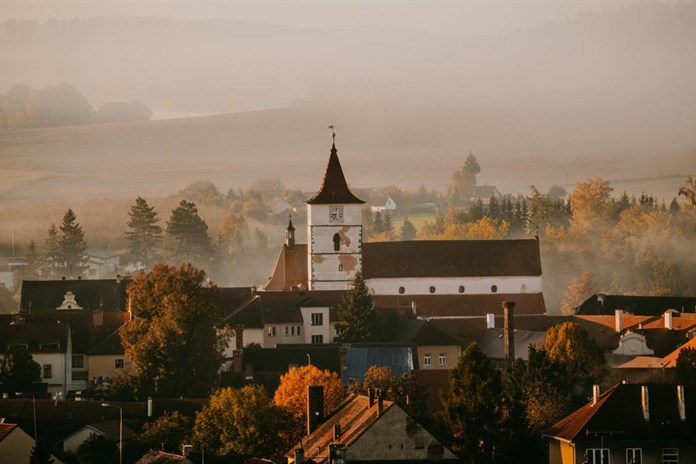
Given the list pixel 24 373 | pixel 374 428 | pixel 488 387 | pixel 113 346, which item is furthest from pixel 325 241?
pixel 374 428

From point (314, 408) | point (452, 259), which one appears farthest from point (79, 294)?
point (314, 408)

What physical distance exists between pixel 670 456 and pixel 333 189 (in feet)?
218

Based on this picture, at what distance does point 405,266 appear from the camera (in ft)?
484

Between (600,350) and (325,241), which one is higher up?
(325,241)

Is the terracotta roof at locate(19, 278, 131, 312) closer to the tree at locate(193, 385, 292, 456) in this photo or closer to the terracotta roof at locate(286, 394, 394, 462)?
the tree at locate(193, 385, 292, 456)

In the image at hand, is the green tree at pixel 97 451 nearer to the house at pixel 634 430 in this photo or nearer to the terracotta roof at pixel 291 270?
the house at pixel 634 430

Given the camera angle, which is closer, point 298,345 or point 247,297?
point 298,345

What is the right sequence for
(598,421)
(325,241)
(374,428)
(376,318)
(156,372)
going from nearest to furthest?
(374,428) → (598,421) → (156,372) → (376,318) → (325,241)

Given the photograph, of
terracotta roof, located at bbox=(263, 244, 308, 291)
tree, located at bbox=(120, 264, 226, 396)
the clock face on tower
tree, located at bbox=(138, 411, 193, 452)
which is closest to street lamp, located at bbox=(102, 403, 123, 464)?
tree, located at bbox=(138, 411, 193, 452)

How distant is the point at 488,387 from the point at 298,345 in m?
33.9

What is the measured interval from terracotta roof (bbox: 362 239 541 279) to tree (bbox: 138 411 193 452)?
174 ft

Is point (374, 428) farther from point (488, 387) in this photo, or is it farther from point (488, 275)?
point (488, 275)

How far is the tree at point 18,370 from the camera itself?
11262cm

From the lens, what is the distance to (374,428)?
256 ft
